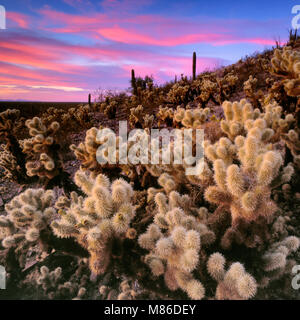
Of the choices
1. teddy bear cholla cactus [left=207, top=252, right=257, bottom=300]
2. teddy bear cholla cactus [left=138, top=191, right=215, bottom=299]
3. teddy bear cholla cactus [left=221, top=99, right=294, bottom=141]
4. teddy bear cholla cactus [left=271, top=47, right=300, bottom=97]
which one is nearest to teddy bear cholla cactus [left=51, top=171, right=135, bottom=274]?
teddy bear cholla cactus [left=138, top=191, right=215, bottom=299]

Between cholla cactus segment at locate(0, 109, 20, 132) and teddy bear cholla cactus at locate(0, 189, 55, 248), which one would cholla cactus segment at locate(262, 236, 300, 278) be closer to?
teddy bear cholla cactus at locate(0, 189, 55, 248)

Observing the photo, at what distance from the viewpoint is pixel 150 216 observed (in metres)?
2.45

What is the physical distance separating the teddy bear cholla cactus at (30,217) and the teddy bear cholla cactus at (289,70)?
3.59m

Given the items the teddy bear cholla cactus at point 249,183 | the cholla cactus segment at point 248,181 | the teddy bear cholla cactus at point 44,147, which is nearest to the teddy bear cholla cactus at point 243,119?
the cholla cactus segment at point 248,181

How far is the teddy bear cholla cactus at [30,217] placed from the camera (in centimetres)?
194

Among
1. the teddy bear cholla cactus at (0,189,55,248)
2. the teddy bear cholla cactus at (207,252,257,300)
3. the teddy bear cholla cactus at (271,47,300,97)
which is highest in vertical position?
the teddy bear cholla cactus at (271,47,300,97)

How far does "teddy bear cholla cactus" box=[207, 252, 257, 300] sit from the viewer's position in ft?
4.73

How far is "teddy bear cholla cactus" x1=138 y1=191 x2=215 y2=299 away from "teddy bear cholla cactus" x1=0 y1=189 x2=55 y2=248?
2.93ft

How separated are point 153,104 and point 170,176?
32.8ft

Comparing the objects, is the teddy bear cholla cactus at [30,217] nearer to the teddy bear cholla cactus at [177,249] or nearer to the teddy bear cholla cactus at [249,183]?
the teddy bear cholla cactus at [177,249]

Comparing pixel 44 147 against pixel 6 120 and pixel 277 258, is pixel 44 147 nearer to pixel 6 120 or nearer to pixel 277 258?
pixel 6 120
